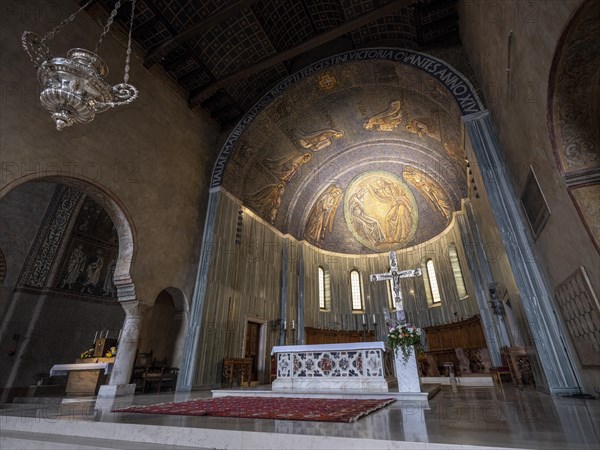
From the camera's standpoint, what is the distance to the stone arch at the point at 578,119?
3.81 meters

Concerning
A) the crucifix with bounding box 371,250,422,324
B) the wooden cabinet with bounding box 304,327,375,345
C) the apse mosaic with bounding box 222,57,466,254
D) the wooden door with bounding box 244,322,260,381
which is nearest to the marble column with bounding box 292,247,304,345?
the wooden cabinet with bounding box 304,327,375,345

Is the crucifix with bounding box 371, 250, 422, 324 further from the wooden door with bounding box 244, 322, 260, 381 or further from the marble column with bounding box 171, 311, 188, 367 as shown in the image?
the wooden door with bounding box 244, 322, 260, 381

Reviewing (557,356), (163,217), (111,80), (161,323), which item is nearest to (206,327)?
(161,323)

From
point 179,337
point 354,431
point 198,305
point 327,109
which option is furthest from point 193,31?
point 354,431

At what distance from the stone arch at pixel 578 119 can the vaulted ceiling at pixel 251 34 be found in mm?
6325

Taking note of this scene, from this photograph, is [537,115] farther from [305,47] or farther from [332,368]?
[305,47]

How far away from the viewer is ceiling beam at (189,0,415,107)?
352 inches

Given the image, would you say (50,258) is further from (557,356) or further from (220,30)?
(557,356)

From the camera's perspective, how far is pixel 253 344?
12227 millimetres

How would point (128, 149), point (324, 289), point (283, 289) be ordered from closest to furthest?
point (128, 149) < point (283, 289) < point (324, 289)

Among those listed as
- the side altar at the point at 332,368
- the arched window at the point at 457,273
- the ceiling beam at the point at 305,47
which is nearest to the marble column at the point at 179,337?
the side altar at the point at 332,368

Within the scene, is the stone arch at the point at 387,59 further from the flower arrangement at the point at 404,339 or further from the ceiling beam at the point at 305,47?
the flower arrangement at the point at 404,339

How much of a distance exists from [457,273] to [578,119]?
1148 centimetres

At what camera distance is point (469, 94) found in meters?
8.16
